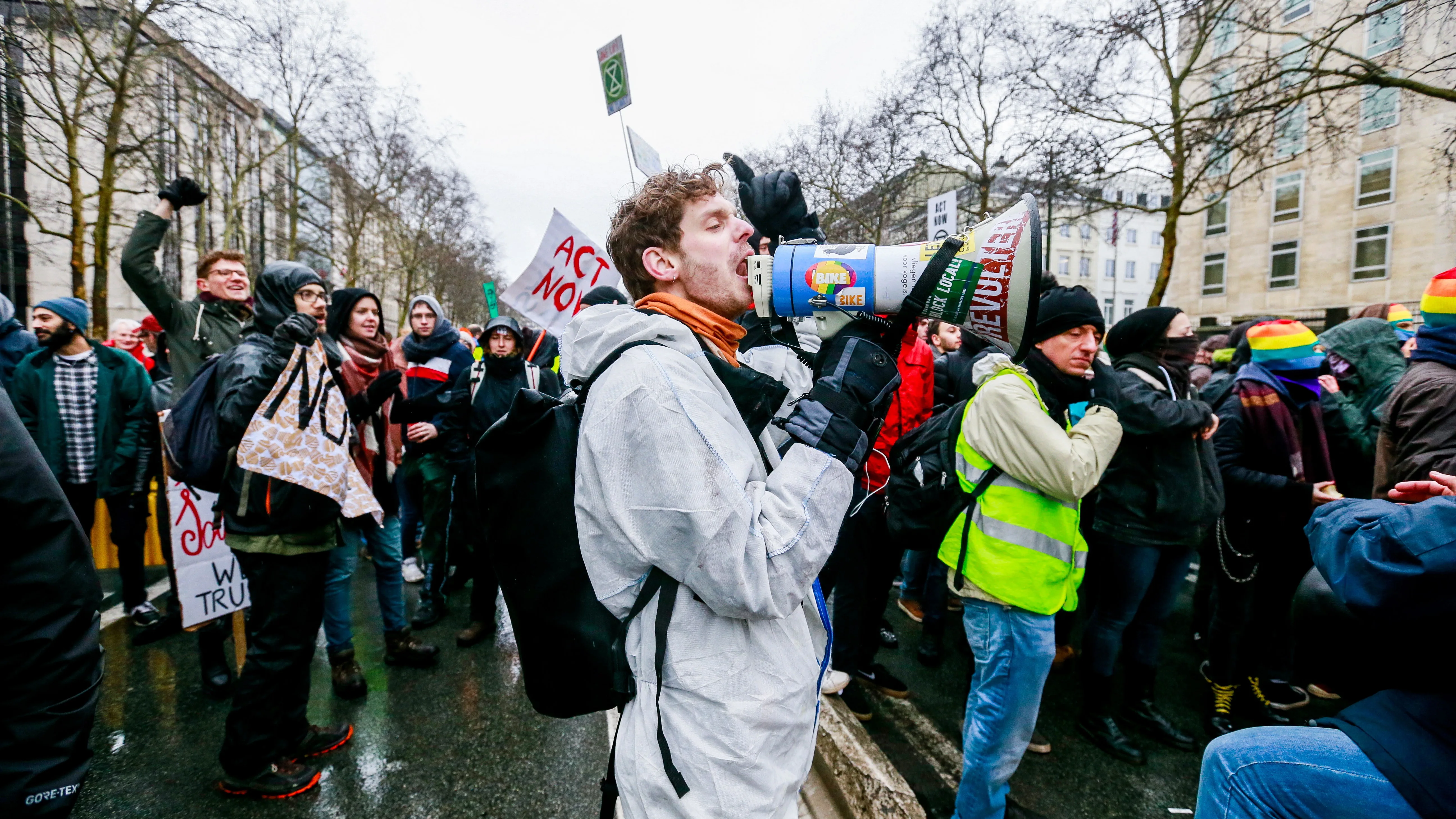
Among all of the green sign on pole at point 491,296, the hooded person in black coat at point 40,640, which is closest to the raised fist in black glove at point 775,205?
the hooded person in black coat at point 40,640

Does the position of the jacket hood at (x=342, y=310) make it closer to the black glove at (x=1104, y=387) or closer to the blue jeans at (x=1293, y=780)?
the black glove at (x=1104, y=387)

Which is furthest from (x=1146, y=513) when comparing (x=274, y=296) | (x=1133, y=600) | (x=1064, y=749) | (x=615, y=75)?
(x=615, y=75)

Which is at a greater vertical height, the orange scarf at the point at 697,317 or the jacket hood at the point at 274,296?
the jacket hood at the point at 274,296

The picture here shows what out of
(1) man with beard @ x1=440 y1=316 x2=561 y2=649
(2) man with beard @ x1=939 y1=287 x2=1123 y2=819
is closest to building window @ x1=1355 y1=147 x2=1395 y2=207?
(2) man with beard @ x1=939 y1=287 x2=1123 y2=819

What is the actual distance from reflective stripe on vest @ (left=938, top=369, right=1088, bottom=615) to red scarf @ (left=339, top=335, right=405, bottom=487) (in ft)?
8.72

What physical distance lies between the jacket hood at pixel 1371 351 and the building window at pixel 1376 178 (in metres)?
26.5

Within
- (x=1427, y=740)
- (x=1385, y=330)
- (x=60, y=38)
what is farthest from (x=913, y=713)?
(x=60, y=38)

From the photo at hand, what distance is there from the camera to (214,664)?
10.8 ft

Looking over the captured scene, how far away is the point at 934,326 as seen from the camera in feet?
15.4

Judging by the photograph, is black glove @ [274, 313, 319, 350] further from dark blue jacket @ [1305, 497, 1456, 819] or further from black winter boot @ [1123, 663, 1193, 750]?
black winter boot @ [1123, 663, 1193, 750]

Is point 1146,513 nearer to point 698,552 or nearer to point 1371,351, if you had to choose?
point 1371,351

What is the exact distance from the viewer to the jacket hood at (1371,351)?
382 centimetres

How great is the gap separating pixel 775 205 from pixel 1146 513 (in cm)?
216

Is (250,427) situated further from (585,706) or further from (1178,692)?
(1178,692)
